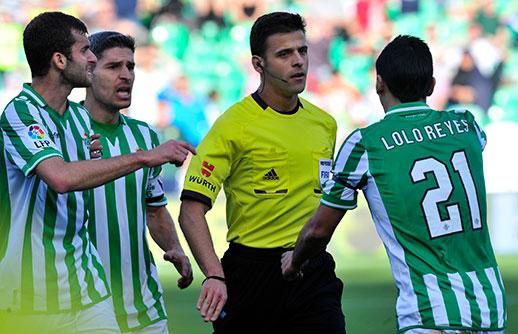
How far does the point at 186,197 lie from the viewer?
568 cm

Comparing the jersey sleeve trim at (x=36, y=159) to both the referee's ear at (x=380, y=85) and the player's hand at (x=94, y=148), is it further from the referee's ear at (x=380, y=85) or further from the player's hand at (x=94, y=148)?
the referee's ear at (x=380, y=85)

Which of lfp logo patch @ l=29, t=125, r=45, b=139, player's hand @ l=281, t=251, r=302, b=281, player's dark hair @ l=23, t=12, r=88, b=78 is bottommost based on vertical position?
player's hand @ l=281, t=251, r=302, b=281

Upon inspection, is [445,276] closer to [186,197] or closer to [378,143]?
[378,143]

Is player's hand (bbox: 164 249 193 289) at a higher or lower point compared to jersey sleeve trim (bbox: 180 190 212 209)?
lower

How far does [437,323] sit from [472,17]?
38.5 feet

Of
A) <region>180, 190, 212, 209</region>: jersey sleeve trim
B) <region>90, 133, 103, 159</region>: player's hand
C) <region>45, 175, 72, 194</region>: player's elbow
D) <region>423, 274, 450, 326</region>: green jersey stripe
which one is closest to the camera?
<region>423, 274, 450, 326</region>: green jersey stripe

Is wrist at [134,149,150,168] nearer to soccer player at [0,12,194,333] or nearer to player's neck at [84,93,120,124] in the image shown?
soccer player at [0,12,194,333]

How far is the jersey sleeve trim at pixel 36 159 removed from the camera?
4.68 m

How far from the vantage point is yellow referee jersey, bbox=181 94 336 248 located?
225 inches

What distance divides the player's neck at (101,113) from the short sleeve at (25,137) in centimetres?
110

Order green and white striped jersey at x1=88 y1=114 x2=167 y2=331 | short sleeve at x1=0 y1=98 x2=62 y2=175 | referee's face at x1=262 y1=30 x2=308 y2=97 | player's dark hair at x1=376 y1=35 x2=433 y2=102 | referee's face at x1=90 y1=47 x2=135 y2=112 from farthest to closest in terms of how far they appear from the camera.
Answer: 1. referee's face at x1=90 y1=47 x2=135 y2=112
2. referee's face at x1=262 y1=30 x2=308 y2=97
3. green and white striped jersey at x1=88 y1=114 x2=167 y2=331
4. short sleeve at x1=0 y1=98 x2=62 y2=175
5. player's dark hair at x1=376 y1=35 x2=433 y2=102

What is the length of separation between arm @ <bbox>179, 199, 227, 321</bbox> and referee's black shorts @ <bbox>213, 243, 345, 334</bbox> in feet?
1.08

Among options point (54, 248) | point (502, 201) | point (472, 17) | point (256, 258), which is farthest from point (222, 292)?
point (472, 17)

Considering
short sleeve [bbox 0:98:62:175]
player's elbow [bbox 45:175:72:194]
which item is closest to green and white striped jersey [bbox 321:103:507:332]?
player's elbow [bbox 45:175:72:194]
